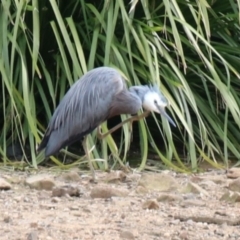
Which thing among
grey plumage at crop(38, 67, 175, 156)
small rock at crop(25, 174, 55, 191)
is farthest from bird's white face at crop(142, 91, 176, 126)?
small rock at crop(25, 174, 55, 191)

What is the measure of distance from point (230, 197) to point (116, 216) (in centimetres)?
70

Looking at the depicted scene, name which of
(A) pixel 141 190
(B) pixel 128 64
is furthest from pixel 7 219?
(B) pixel 128 64

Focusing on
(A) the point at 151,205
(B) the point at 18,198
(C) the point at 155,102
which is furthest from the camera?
(C) the point at 155,102

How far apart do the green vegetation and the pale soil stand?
123 cm

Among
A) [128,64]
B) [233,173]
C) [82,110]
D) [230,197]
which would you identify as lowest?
[233,173]

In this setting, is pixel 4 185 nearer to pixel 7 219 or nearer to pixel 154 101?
pixel 7 219

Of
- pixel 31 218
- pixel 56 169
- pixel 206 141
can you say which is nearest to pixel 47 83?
pixel 56 169

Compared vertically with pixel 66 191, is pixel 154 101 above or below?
above

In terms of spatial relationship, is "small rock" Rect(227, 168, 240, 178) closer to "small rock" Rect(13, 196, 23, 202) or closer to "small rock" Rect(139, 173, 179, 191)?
"small rock" Rect(139, 173, 179, 191)

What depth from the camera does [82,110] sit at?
5.61 m

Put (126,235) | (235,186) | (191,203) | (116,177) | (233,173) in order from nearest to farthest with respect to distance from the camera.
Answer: (126,235)
(191,203)
(235,186)
(116,177)
(233,173)

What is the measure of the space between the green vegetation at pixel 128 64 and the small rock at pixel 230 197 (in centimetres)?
140

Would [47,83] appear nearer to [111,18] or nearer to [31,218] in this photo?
[111,18]

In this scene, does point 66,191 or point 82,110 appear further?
point 82,110
